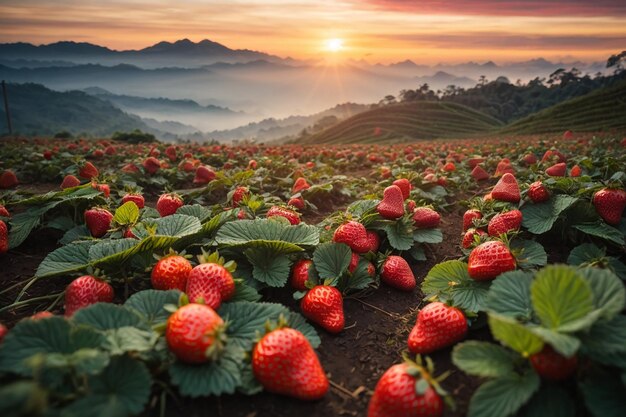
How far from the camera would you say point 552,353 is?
1.69 metres

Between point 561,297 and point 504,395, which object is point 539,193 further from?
point 504,395

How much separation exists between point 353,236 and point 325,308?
73 cm

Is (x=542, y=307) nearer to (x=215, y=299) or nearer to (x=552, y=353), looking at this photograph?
(x=552, y=353)

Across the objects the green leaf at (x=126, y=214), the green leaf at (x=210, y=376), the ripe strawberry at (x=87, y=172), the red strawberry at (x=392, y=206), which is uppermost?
the red strawberry at (x=392, y=206)

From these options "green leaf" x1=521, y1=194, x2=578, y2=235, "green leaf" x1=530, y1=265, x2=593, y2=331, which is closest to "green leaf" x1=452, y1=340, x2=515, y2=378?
"green leaf" x1=530, y1=265, x2=593, y2=331

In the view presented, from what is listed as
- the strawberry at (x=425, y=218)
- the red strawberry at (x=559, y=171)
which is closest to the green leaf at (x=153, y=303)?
the strawberry at (x=425, y=218)

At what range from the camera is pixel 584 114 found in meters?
31.6

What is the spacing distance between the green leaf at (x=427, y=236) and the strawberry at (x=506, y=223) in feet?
1.40

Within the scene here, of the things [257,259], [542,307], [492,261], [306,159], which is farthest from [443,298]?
[306,159]

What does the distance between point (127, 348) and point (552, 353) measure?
1.85 meters

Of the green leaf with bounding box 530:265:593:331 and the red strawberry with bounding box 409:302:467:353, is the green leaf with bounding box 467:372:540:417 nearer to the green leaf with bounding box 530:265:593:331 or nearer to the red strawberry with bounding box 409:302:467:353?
the green leaf with bounding box 530:265:593:331

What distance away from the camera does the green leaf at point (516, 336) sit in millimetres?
1612

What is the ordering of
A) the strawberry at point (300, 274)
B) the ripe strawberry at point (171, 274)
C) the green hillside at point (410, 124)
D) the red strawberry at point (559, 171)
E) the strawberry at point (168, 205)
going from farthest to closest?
the green hillside at point (410, 124), the red strawberry at point (559, 171), the strawberry at point (168, 205), the strawberry at point (300, 274), the ripe strawberry at point (171, 274)

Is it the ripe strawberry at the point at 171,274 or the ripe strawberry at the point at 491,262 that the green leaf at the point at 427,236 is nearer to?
the ripe strawberry at the point at 491,262
